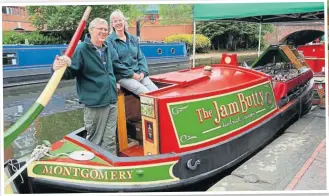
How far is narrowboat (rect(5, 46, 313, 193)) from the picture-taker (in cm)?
268

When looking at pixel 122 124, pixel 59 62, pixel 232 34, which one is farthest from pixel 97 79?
pixel 232 34

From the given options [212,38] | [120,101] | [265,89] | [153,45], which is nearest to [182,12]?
[153,45]

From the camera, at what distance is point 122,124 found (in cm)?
317

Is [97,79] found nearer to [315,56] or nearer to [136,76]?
[136,76]

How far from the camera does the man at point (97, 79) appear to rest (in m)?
2.63

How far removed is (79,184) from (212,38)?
13.8 metres

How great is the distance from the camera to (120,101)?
123 inches

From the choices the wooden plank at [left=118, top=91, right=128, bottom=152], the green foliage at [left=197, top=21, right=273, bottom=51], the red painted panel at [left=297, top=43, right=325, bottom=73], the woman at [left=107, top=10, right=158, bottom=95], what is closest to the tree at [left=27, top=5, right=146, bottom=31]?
the woman at [left=107, top=10, right=158, bottom=95]

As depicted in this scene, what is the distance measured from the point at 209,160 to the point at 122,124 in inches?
33.8

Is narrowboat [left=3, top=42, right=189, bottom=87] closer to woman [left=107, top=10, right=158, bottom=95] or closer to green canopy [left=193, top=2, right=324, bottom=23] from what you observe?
green canopy [left=193, top=2, right=324, bottom=23]

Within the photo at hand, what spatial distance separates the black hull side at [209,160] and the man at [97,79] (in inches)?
18.4

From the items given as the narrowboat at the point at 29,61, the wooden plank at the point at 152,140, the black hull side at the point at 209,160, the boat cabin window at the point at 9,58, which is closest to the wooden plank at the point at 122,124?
the wooden plank at the point at 152,140

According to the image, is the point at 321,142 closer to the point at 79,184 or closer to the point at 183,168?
the point at 183,168

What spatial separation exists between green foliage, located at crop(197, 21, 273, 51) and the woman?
8633 mm
